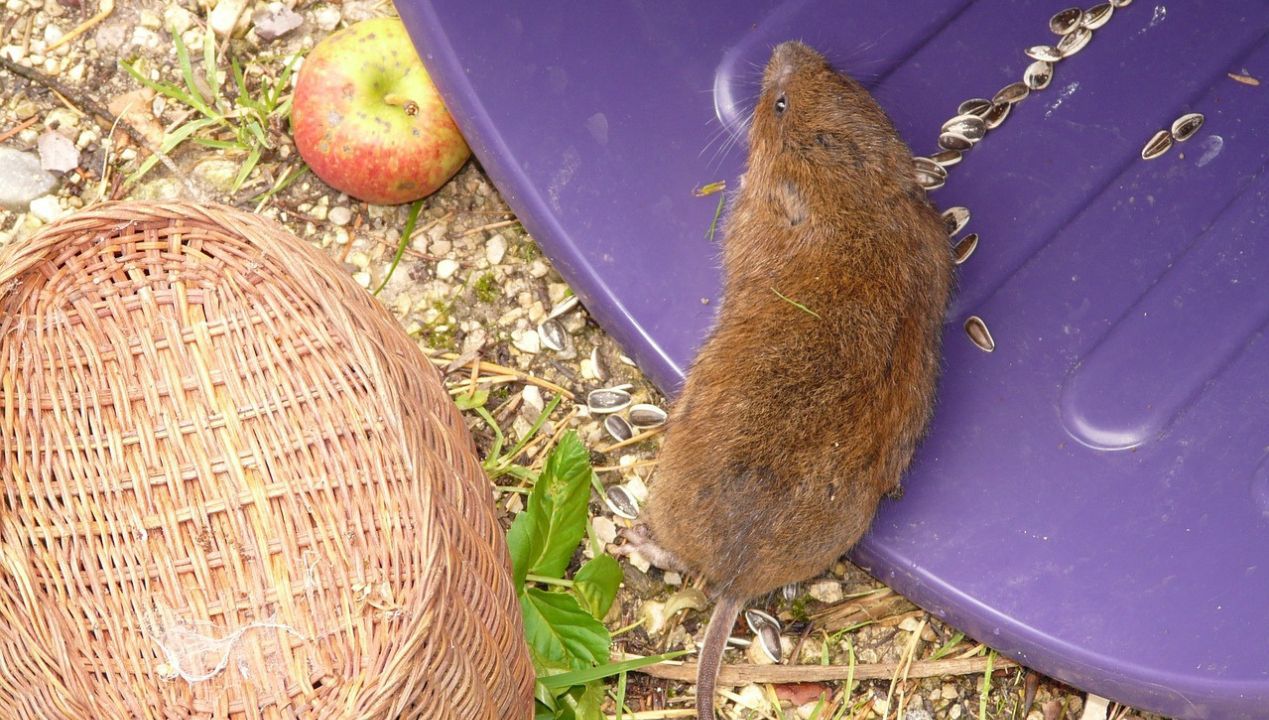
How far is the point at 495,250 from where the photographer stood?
11.4 feet

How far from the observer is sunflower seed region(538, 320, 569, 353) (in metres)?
3.41

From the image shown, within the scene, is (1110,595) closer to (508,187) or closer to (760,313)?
(760,313)

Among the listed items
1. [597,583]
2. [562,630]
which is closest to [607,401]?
[597,583]

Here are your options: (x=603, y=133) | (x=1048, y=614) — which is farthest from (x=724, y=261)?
(x=1048, y=614)

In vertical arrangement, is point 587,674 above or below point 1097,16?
below

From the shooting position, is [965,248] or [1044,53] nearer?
[965,248]

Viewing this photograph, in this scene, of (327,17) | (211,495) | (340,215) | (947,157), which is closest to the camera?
(211,495)

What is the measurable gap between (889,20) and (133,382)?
2331mm

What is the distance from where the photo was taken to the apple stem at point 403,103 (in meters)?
3.19

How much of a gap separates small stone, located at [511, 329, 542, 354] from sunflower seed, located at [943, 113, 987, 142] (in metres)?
1.36

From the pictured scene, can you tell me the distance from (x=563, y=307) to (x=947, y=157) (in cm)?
121

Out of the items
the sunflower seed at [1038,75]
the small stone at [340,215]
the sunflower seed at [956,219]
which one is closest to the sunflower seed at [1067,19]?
the sunflower seed at [1038,75]

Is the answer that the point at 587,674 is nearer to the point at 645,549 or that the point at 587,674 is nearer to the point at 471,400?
the point at 645,549

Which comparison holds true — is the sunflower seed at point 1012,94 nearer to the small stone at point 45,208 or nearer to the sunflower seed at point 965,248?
the sunflower seed at point 965,248
